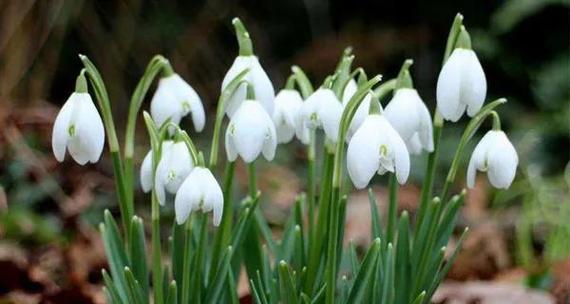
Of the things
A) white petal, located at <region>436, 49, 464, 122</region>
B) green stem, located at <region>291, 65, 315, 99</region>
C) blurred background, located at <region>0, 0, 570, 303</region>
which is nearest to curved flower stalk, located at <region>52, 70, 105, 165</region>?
green stem, located at <region>291, 65, 315, 99</region>

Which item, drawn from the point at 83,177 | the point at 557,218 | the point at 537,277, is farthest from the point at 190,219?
the point at 557,218

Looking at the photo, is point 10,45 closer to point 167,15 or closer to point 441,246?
point 167,15

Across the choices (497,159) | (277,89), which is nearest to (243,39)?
(497,159)

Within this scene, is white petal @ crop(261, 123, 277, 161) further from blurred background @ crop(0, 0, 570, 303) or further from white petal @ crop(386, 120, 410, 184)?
blurred background @ crop(0, 0, 570, 303)

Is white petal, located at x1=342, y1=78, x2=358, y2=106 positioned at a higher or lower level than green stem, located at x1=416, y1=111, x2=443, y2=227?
higher

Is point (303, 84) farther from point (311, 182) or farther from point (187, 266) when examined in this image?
point (187, 266)

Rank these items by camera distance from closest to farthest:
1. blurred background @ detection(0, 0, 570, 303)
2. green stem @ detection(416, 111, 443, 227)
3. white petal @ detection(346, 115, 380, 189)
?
1. white petal @ detection(346, 115, 380, 189)
2. green stem @ detection(416, 111, 443, 227)
3. blurred background @ detection(0, 0, 570, 303)

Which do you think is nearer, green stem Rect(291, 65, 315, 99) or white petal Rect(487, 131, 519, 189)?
white petal Rect(487, 131, 519, 189)

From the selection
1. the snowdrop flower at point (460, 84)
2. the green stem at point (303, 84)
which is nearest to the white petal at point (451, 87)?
the snowdrop flower at point (460, 84)
